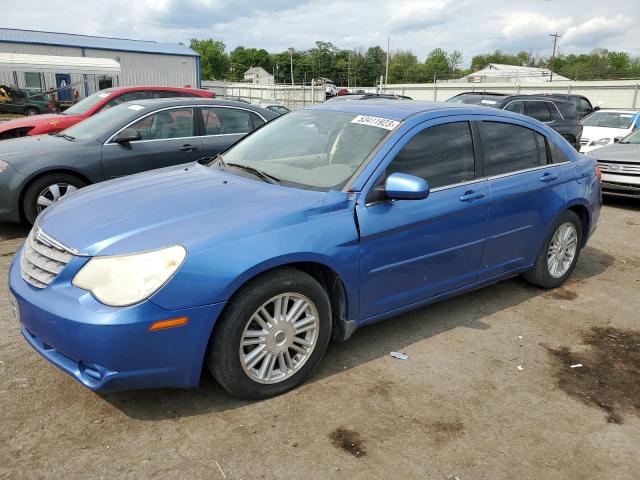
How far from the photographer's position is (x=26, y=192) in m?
6.01

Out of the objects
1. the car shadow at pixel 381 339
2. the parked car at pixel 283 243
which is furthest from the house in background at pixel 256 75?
the parked car at pixel 283 243

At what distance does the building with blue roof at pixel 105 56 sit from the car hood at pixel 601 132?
108ft

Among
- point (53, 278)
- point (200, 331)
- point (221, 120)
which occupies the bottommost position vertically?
point (200, 331)

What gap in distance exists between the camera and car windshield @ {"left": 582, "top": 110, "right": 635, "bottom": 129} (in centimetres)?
1334

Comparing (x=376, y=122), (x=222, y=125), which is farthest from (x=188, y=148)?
(x=376, y=122)

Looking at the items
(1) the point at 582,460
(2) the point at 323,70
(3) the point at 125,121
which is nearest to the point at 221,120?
(3) the point at 125,121

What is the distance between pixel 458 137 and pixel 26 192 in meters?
4.65

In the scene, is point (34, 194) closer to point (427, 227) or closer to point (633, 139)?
point (427, 227)

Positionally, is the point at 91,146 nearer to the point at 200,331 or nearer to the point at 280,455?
the point at 200,331

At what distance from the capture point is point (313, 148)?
3932mm

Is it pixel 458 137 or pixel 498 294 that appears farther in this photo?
pixel 498 294

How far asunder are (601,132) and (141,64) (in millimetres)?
40426

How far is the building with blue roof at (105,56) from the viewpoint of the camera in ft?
124

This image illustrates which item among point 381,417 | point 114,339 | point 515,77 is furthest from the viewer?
point 515,77
